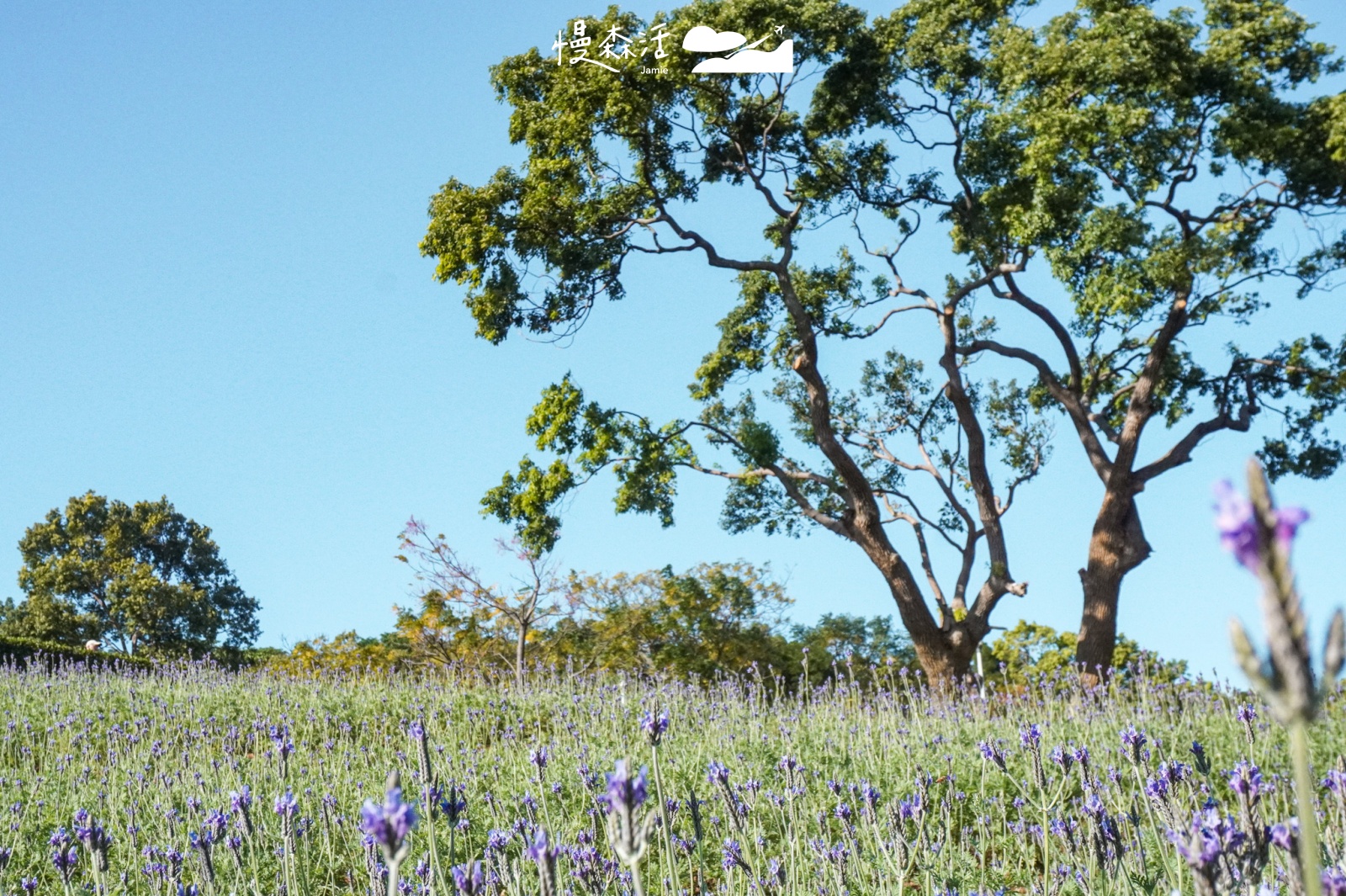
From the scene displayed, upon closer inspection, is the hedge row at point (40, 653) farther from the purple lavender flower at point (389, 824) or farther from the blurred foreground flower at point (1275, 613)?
the blurred foreground flower at point (1275, 613)

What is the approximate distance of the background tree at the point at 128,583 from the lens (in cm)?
2956

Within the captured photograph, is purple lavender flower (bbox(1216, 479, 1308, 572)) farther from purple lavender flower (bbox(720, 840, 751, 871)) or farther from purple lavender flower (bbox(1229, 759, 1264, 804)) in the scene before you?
purple lavender flower (bbox(720, 840, 751, 871))

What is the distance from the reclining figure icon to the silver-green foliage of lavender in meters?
8.82

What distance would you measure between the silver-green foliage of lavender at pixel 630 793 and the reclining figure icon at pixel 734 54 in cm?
882

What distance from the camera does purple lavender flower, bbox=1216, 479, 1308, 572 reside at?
0.71m

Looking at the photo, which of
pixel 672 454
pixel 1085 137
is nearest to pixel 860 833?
pixel 1085 137

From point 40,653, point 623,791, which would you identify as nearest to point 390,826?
point 623,791

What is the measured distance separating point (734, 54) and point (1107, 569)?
9.36 m

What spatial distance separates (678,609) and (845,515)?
311 cm

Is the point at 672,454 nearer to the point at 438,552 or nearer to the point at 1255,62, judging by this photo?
the point at 438,552

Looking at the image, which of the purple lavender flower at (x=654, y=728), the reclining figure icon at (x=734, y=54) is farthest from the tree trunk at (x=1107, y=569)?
the purple lavender flower at (x=654, y=728)

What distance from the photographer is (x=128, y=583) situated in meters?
29.9

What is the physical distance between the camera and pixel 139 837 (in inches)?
233

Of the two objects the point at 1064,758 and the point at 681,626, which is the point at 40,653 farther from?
the point at 1064,758
